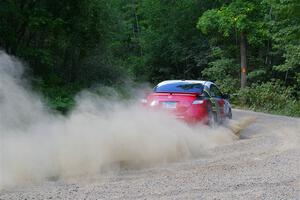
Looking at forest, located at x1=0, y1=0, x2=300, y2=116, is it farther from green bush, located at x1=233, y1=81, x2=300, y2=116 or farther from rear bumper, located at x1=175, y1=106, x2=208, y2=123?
rear bumper, located at x1=175, y1=106, x2=208, y2=123

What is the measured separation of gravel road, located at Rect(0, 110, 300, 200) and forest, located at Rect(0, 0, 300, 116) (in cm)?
642

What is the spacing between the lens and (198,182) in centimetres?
775

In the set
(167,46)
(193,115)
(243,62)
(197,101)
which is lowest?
(193,115)

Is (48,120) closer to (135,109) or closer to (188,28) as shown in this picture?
(135,109)

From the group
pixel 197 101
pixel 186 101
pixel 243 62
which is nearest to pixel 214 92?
pixel 197 101

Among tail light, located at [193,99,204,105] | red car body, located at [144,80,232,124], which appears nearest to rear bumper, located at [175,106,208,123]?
red car body, located at [144,80,232,124]

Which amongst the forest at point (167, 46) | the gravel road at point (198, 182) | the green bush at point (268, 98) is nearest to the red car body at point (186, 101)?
the gravel road at point (198, 182)

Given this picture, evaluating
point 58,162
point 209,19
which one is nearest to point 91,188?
point 58,162

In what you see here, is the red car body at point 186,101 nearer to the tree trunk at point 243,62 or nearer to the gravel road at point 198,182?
the gravel road at point 198,182

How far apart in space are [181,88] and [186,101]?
29.6 inches

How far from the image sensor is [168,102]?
13.4m

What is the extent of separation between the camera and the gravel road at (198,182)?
6.96 meters

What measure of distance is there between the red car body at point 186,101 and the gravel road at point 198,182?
8.56ft

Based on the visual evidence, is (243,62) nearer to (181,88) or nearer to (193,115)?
(181,88)
